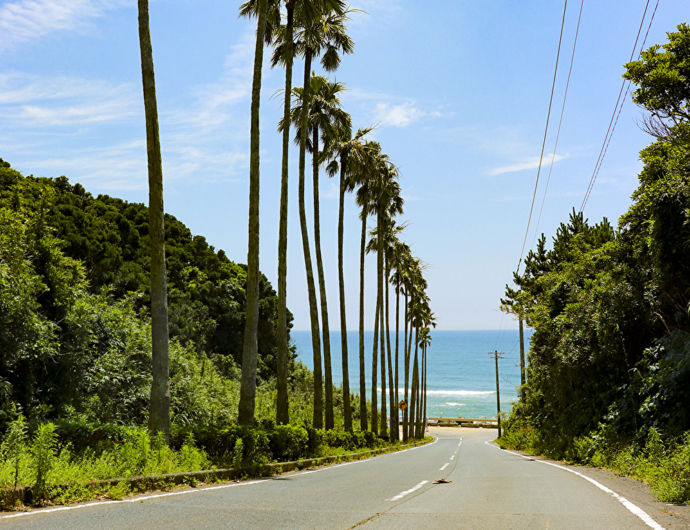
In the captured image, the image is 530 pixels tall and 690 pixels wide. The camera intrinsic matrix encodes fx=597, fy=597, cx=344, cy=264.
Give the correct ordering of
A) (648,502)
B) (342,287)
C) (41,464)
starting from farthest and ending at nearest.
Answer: (342,287) < (648,502) < (41,464)

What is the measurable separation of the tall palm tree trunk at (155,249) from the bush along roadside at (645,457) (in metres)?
9.62

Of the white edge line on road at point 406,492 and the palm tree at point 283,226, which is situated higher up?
the palm tree at point 283,226

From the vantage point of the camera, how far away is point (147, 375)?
2312 centimetres

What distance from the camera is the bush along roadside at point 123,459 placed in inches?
309

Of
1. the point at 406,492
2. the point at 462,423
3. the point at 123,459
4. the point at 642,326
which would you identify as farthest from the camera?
the point at 462,423

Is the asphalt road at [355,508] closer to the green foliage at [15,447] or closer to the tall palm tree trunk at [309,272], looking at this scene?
the green foliage at [15,447]

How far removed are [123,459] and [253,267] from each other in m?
8.03

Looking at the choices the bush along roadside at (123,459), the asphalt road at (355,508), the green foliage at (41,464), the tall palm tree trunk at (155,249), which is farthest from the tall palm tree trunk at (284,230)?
the green foliage at (41,464)

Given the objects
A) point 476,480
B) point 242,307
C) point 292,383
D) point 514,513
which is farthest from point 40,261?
point 292,383

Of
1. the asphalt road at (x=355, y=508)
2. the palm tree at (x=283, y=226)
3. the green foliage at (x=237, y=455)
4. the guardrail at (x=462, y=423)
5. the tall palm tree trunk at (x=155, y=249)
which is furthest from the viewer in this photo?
the guardrail at (x=462, y=423)

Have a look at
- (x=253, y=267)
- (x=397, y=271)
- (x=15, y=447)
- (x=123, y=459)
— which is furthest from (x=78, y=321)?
(x=397, y=271)

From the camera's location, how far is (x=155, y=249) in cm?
1354

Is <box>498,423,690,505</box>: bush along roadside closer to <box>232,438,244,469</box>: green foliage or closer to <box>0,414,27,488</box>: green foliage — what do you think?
<box>232,438,244,469</box>: green foliage

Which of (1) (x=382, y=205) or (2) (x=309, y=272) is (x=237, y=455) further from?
(1) (x=382, y=205)
